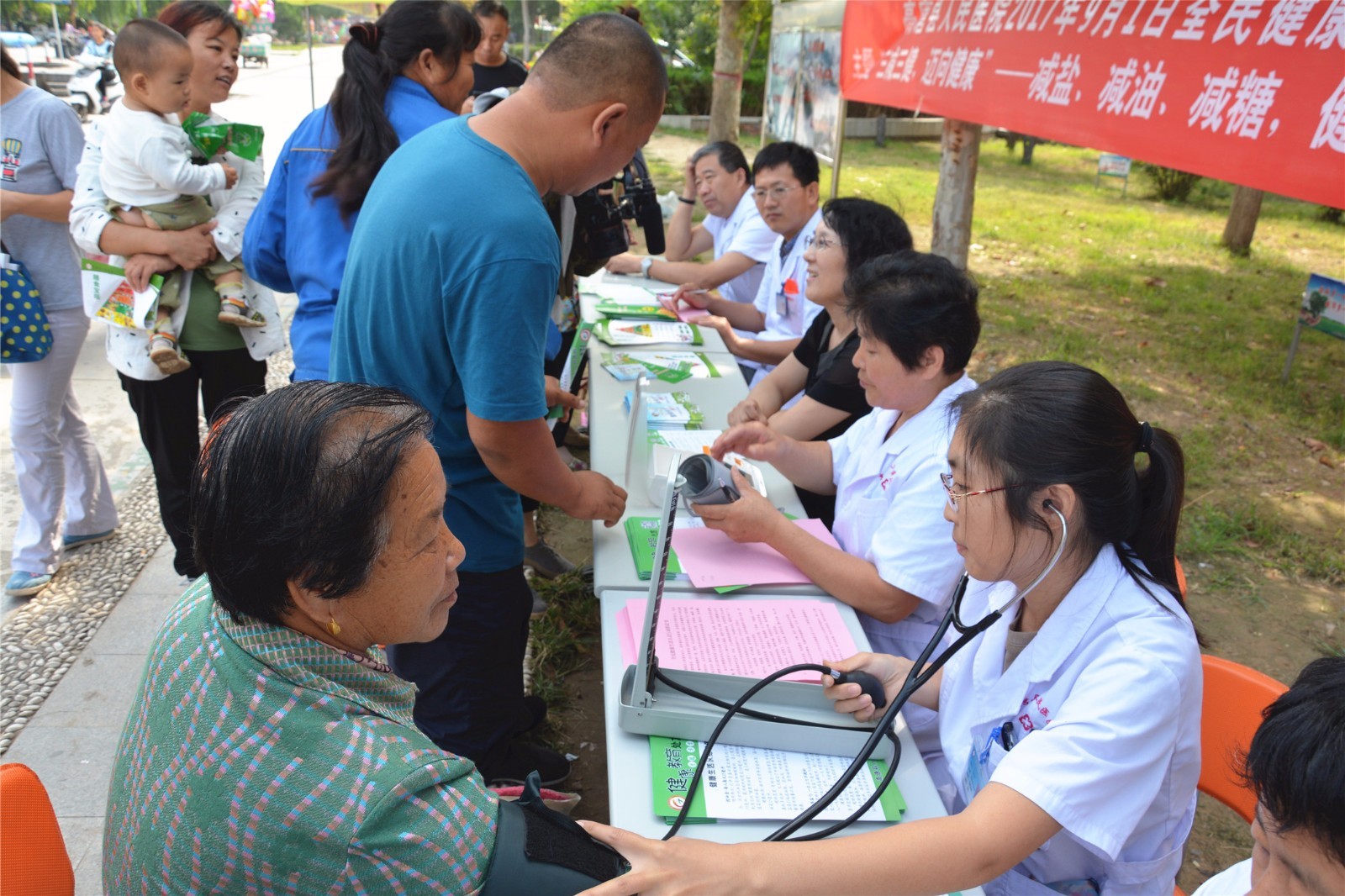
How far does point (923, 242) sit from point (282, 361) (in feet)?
19.1

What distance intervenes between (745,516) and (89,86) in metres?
13.1

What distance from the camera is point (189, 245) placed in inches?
105

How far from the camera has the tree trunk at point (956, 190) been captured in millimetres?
5395

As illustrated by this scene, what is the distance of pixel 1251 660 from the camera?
3125mm

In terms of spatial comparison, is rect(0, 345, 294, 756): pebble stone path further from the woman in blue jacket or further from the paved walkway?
the woman in blue jacket

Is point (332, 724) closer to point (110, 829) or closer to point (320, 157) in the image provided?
point (110, 829)

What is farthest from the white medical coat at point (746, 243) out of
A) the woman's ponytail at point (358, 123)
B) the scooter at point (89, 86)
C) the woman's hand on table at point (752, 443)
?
the scooter at point (89, 86)

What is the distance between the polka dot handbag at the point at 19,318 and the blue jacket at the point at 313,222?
1.04m

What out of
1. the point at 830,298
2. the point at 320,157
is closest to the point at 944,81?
the point at 830,298

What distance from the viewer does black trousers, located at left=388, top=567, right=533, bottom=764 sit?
184 centimetres

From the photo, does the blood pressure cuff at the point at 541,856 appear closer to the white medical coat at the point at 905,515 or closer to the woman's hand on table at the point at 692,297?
the white medical coat at the point at 905,515

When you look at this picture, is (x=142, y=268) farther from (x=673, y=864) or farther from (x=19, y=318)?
(x=673, y=864)

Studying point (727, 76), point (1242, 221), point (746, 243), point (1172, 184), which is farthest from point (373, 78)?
point (1172, 184)

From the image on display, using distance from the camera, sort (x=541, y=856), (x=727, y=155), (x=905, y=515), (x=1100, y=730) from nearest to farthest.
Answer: (x=541, y=856), (x=1100, y=730), (x=905, y=515), (x=727, y=155)
